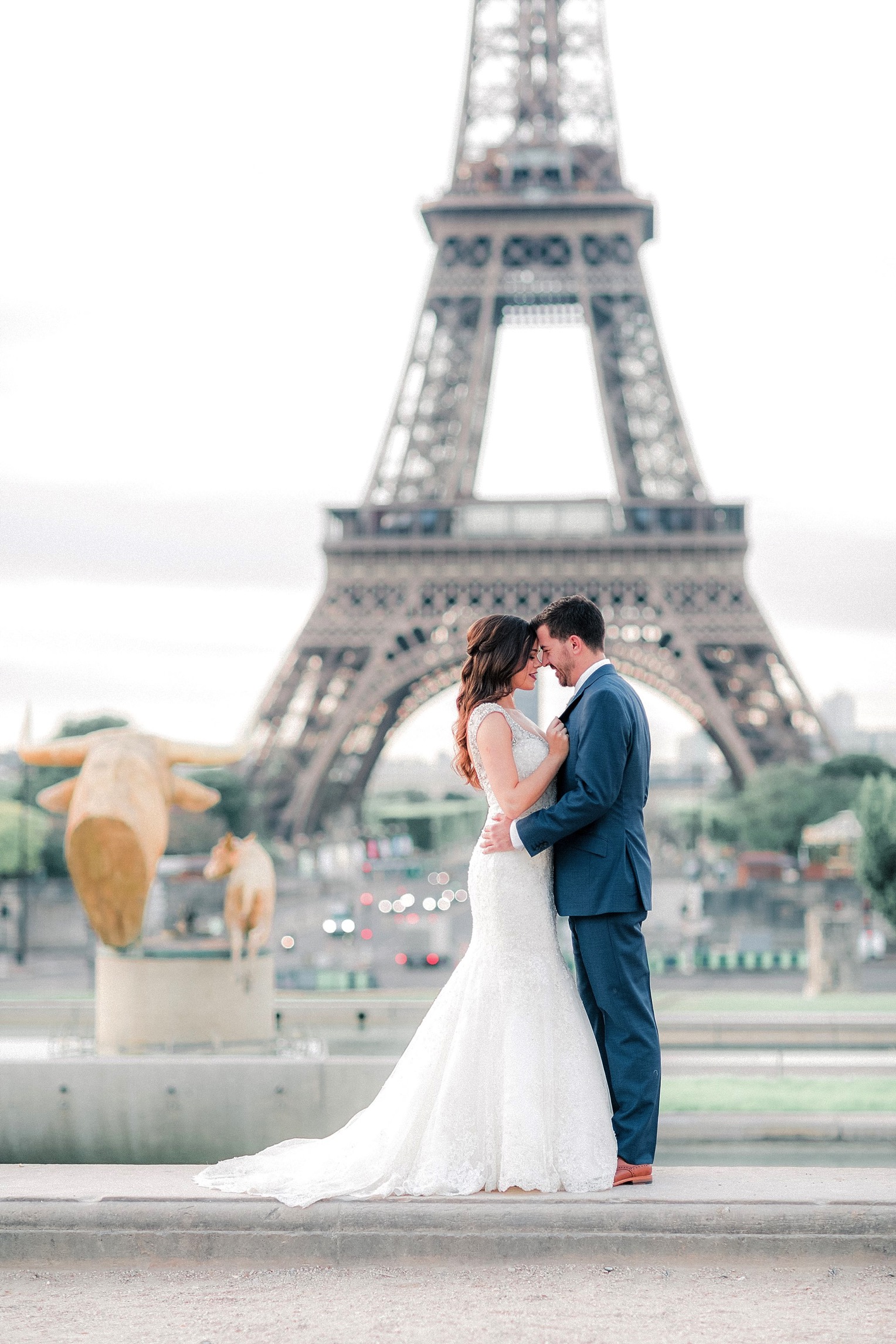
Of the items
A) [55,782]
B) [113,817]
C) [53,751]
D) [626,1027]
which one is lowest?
[626,1027]

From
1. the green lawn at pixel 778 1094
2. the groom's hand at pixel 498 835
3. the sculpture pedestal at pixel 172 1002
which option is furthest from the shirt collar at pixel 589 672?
the green lawn at pixel 778 1094

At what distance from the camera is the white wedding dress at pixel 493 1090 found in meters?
4.84

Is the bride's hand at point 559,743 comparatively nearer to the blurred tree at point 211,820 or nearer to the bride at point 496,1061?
the bride at point 496,1061

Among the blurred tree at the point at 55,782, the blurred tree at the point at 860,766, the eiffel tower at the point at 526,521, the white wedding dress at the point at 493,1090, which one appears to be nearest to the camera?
the white wedding dress at the point at 493,1090

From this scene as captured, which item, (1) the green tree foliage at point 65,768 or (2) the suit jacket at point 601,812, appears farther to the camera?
(1) the green tree foliage at point 65,768

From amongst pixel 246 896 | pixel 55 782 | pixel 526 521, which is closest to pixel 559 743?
pixel 246 896

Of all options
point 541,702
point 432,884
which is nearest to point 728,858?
point 541,702

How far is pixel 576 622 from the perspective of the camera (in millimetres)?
5102

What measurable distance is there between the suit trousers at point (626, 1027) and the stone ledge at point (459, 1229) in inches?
10.8

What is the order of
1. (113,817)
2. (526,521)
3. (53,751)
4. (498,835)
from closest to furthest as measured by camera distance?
1. (498,835)
2. (113,817)
3. (53,751)
4. (526,521)

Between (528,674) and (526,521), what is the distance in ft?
108

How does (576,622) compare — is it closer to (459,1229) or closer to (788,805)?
(459,1229)

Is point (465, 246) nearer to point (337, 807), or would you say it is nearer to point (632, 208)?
point (632, 208)

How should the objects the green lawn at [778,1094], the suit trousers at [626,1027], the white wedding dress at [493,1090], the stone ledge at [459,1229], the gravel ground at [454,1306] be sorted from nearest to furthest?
1. the gravel ground at [454,1306]
2. the stone ledge at [459,1229]
3. the white wedding dress at [493,1090]
4. the suit trousers at [626,1027]
5. the green lawn at [778,1094]
